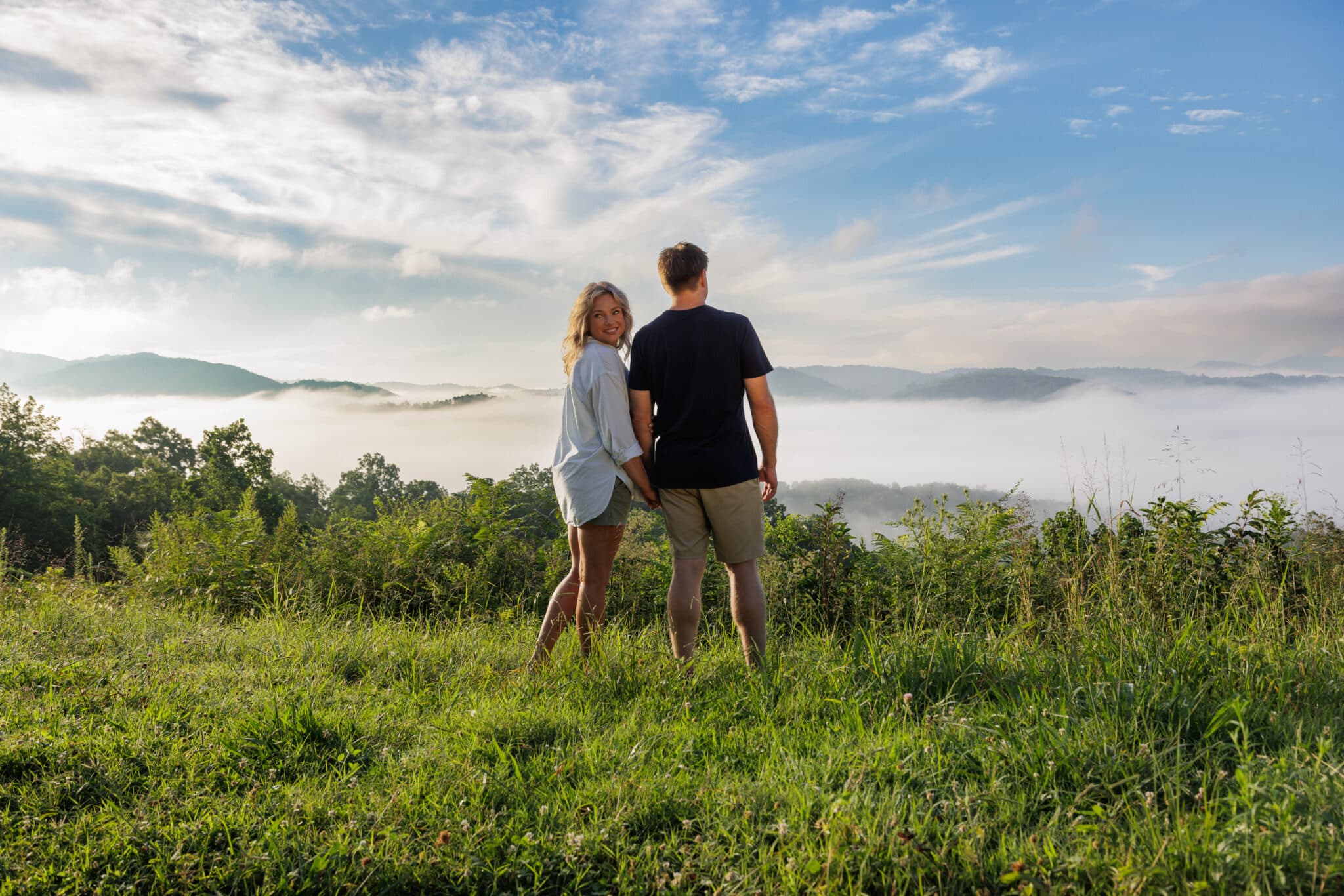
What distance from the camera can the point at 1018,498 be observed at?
6.15m

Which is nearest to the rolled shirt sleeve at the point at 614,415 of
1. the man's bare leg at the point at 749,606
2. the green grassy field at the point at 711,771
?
the man's bare leg at the point at 749,606

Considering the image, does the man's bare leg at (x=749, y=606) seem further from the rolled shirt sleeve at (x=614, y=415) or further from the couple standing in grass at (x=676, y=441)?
the rolled shirt sleeve at (x=614, y=415)

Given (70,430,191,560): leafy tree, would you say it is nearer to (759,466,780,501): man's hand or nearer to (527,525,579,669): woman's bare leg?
(527,525,579,669): woman's bare leg

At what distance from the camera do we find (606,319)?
14.4 feet

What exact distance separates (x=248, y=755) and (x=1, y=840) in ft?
2.52

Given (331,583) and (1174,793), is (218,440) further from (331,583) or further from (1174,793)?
(1174,793)

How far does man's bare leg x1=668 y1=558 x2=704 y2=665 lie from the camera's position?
4359 millimetres

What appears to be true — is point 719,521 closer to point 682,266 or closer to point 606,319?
point 606,319

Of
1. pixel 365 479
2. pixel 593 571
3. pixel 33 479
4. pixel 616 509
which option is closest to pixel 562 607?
pixel 593 571

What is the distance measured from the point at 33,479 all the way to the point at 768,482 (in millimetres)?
41321

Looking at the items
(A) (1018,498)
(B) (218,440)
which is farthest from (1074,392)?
(A) (1018,498)

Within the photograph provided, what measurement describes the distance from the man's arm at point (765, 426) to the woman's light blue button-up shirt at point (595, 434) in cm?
20

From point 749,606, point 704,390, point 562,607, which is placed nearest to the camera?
point 704,390

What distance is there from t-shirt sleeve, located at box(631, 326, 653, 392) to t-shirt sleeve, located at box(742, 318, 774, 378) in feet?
1.66
